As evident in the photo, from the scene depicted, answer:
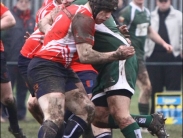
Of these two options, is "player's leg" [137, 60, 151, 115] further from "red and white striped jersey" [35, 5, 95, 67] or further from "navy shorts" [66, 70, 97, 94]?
"red and white striped jersey" [35, 5, 95, 67]

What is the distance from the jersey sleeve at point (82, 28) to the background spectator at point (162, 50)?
6.19m

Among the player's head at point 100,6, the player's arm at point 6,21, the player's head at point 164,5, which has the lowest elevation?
the player's head at point 164,5

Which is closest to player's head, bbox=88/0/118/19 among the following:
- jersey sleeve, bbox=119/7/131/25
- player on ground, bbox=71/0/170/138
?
player on ground, bbox=71/0/170/138

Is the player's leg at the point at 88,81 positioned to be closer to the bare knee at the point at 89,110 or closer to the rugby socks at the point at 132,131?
the rugby socks at the point at 132,131

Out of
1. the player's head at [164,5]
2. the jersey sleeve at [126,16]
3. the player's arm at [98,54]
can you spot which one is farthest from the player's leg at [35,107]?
the player's head at [164,5]

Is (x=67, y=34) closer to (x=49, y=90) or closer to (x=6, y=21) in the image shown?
(x=49, y=90)

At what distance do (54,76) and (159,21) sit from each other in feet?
21.2

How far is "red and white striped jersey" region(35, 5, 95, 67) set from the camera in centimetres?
662

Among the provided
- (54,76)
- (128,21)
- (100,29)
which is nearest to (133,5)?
(128,21)

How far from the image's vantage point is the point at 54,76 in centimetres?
675

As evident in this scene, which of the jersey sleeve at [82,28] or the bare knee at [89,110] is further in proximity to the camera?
the bare knee at [89,110]

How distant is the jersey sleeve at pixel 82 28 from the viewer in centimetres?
660

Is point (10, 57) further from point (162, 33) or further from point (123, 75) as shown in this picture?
point (123, 75)

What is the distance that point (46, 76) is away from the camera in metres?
6.72
